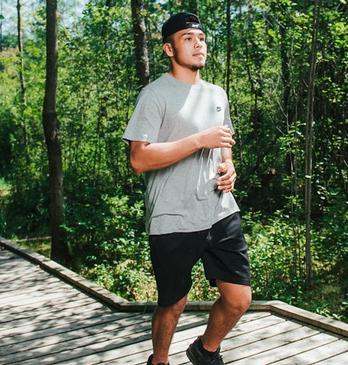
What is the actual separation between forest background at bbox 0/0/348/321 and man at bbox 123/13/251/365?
2.74m

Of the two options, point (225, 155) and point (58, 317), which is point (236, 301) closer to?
point (225, 155)

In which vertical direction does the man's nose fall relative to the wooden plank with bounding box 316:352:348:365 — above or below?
above

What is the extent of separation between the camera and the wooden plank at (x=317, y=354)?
11.3ft

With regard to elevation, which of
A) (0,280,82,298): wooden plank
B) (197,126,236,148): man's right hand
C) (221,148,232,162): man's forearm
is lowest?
(0,280,82,298): wooden plank

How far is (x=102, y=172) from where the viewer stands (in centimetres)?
1092

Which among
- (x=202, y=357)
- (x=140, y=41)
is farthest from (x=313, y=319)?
(x=140, y=41)

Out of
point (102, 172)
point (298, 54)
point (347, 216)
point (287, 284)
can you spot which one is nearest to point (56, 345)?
point (287, 284)

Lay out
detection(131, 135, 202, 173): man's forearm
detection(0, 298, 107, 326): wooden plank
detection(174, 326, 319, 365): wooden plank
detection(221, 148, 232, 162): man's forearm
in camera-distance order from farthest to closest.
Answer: detection(0, 298, 107, 326): wooden plank
detection(174, 326, 319, 365): wooden plank
detection(221, 148, 232, 162): man's forearm
detection(131, 135, 202, 173): man's forearm

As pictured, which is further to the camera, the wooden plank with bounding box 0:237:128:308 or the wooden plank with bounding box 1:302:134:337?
the wooden plank with bounding box 0:237:128:308

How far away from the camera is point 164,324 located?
9.34 ft

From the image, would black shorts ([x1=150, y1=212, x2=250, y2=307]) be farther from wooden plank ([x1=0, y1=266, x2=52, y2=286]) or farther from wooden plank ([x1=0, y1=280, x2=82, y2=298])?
wooden plank ([x1=0, y1=266, x2=52, y2=286])

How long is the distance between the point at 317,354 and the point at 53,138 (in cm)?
480

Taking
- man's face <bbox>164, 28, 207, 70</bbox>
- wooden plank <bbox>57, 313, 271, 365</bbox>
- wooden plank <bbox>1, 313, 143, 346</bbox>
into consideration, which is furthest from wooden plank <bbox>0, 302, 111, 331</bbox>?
man's face <bbox>164, 28, 207, 70</bbox>

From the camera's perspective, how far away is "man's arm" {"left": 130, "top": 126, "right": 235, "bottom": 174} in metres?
2.60
